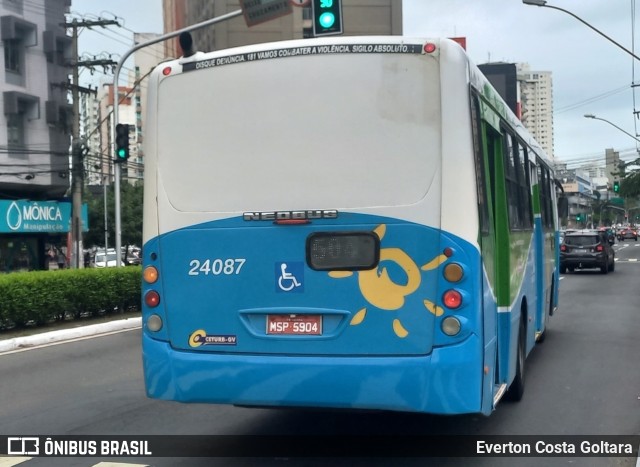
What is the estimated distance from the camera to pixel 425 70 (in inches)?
220

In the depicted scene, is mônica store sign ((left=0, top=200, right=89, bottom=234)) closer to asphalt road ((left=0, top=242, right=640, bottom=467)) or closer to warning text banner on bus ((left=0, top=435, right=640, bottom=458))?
asphalt road ((left=0, top=242, right=640, bottom=467))

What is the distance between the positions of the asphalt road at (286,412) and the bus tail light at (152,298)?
122cm

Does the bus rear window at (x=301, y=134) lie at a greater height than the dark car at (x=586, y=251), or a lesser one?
greater

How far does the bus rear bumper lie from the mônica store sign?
30244 millimetres

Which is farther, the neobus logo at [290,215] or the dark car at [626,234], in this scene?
the dark car at [626,234]

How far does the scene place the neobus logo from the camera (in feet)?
18.7

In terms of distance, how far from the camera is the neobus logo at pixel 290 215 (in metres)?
5.69

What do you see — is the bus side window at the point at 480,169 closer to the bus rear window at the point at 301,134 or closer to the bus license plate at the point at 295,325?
the bus rear window at the point at 301,134

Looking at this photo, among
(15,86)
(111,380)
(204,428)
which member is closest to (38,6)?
(15,86)

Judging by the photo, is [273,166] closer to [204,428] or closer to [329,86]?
[329,86]

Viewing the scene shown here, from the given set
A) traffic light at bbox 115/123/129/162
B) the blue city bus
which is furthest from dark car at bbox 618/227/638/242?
the blue city bus

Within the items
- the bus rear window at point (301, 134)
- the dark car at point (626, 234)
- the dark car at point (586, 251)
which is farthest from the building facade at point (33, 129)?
the dark car at point (626, 234)

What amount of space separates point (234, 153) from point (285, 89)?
1.95 ft

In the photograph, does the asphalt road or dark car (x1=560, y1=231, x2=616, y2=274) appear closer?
the asphalt road
